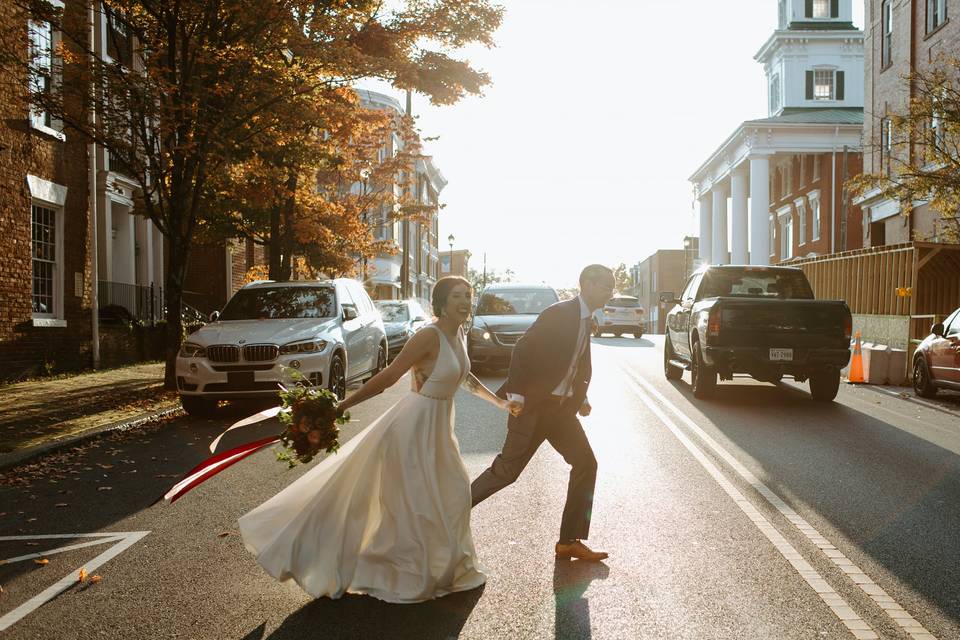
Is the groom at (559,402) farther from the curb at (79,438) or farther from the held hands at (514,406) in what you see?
the curb at (79,438)

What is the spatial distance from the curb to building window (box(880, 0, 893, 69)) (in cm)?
2883

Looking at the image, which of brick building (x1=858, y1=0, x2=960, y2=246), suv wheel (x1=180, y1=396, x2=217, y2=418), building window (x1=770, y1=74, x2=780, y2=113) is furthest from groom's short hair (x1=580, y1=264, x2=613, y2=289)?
building window (x1=770, y1=74, x2=780, y2=113)

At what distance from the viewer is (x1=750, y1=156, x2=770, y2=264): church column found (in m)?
42.8

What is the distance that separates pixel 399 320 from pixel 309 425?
19092mm

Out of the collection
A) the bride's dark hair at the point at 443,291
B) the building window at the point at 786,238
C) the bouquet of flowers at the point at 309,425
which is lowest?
the bouquet of flowers at the point at 309,425

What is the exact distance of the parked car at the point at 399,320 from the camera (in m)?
22.2

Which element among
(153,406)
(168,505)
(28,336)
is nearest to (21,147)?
(28,336)

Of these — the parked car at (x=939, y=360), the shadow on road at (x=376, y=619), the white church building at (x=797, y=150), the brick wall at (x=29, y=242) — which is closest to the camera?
the shadow on road at (x=376, y=619)

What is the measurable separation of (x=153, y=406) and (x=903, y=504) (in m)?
9.78

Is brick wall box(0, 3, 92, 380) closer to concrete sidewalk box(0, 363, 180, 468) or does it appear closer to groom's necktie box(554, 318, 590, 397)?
concrete sidewalk box(0, 363, 180, 468)

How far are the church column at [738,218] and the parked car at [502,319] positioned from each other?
97.2ft

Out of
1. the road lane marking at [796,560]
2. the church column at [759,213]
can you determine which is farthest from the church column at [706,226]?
the road lane marking at [796,560]

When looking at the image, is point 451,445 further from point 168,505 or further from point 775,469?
point 775,469

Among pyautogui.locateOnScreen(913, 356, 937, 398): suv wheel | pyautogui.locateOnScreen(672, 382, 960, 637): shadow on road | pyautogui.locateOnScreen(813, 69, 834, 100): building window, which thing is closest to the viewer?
pyautogui.locateOnScreen(672, 382, 960, 637): shadow on road
